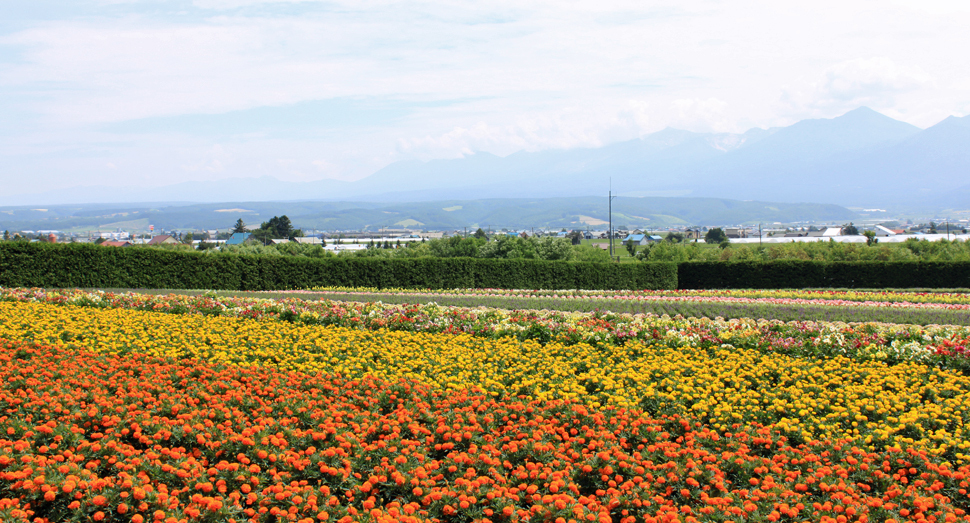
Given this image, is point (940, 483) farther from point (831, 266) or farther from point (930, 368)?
point (831, 266)

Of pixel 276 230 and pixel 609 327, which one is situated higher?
pixel 276 230

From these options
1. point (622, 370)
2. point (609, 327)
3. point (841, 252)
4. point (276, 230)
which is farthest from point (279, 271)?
point (276, 230)

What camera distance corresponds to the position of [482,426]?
5867 millimetres

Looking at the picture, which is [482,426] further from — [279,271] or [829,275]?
[829,275]

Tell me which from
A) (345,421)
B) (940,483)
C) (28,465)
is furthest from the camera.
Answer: (345,421)

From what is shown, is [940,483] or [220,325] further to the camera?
[220,325]

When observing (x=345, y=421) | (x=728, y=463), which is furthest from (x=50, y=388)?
(x=728, y=463)

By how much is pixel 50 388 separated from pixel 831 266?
104 ft

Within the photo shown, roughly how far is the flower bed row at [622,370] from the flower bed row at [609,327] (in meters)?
0.34

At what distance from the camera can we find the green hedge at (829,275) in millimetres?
29047

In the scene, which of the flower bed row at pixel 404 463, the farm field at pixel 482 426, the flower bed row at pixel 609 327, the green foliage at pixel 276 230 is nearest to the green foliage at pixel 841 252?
the flower bed row at pixel 609 327

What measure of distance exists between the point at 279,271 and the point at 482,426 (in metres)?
20.9

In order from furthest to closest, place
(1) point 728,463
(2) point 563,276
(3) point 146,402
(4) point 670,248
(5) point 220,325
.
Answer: (4) point 670,248 < (2) point 563,276 < (5) point 220,325 < (3) point 146,402 < (1) point 728,463

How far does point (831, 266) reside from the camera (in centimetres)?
3033
